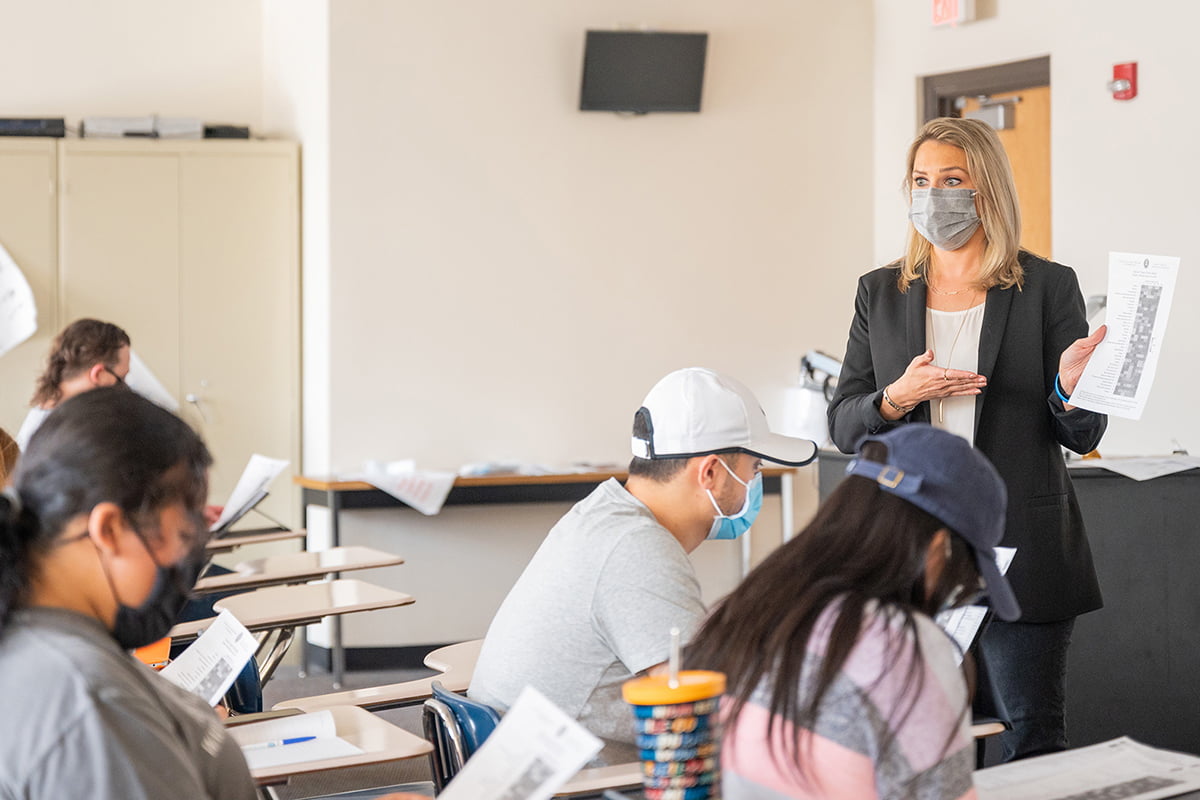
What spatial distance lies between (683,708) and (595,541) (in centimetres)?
77

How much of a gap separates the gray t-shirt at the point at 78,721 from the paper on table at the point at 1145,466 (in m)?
3.01

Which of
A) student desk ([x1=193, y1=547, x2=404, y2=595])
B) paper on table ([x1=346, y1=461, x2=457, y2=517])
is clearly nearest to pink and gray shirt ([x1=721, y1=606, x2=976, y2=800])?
student desk ([x1=193, y1=547, x2=404, y2=595])

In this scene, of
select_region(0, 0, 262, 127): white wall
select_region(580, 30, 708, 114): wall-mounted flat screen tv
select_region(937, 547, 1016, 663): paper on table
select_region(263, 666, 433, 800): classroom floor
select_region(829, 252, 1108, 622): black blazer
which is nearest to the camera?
select_region(937, 547, 1016, 663): paper on table

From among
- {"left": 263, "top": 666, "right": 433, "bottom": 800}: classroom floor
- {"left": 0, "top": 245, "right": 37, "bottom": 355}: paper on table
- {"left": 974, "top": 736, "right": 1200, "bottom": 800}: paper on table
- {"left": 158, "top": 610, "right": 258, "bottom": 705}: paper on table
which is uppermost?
{"left": 0, "top": 245, "right": 37, "bottom": 355}: paper on table

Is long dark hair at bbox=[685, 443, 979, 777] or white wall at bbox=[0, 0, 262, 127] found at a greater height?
white wall at bbox=[0, 0, 262, 127]

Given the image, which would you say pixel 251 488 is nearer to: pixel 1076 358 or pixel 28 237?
pixel 28 237

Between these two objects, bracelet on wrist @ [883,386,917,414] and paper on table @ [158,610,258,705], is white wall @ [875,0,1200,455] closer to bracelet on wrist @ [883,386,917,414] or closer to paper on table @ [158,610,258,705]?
bracelet on wrist @ [883,386,917,414]

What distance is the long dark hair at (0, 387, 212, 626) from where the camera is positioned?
4.22 feet

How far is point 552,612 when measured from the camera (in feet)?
6.58

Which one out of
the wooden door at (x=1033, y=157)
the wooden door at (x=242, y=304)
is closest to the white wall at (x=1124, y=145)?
the wooden door at (x=1033, y=157)

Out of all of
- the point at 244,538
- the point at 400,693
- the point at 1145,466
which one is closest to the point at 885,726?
the point at 400,693

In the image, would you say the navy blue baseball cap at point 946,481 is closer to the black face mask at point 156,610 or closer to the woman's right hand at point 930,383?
the black face mask at point 156,610

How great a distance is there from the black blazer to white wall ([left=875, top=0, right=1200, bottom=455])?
2766mm

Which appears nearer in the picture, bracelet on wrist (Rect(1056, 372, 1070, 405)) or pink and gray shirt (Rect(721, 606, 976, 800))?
pink and gray shirt (Rect(721, 606, 976, 800))
